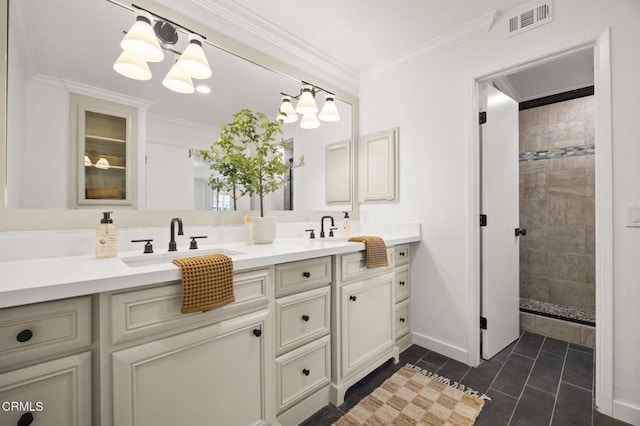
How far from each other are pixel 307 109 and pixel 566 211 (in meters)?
2.75

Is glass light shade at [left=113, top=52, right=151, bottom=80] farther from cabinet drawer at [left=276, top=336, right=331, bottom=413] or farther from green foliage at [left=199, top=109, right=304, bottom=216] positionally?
cabinet drawer at [left=276, top=336, right=331, bottom=413]

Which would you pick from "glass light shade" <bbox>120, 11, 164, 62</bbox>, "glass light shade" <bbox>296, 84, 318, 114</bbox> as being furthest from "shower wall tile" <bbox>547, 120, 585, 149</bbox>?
"glass light shade" <bbox>120, 11, 164, 62</bbox>

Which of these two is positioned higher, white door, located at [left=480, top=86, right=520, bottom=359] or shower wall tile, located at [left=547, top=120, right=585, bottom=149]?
shower wall tile, located at [left=547, top=120, right=585, bottom=149]

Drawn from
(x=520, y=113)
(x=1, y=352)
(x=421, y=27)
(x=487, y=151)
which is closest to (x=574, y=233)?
(x=520, y=113)

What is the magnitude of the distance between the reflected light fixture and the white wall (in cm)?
201

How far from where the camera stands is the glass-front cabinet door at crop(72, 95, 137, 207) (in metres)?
1.35

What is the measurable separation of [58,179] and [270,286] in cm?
108

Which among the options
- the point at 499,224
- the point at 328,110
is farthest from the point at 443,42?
the point at 499,224

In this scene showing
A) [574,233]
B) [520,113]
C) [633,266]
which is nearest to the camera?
[633,266]

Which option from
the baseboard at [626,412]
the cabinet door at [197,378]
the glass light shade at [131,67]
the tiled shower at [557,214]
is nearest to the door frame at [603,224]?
the baseboard at [626,412]

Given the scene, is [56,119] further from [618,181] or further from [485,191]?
[618,181]

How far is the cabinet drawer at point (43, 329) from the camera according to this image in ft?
2.48

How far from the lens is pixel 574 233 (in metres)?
2.82

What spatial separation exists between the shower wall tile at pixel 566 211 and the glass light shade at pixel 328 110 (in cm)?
243
